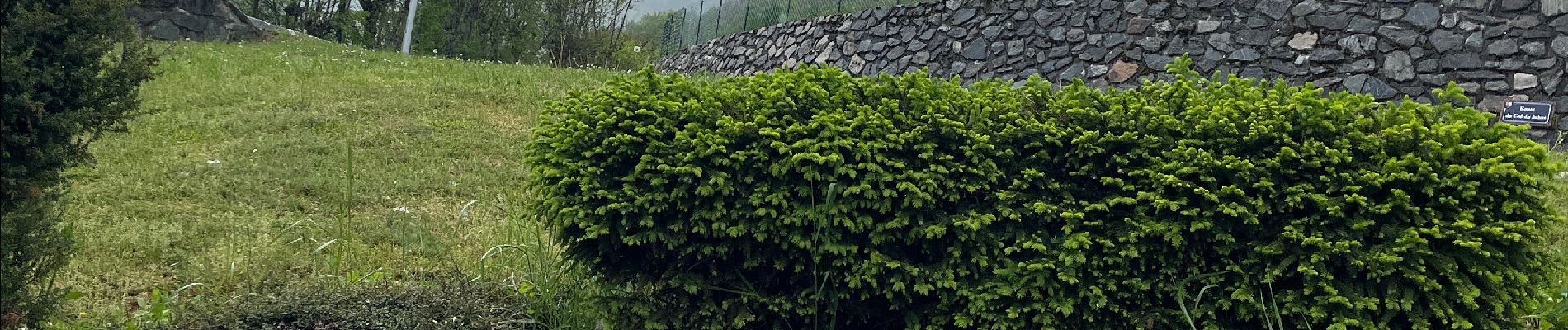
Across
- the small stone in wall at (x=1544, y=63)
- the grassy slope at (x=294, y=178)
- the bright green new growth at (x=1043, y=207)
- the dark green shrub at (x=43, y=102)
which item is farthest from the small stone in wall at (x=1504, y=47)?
the dark green shrub at (x=43, y=102)

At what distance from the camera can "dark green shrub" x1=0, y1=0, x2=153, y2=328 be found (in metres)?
2.99

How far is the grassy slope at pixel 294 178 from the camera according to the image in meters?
5.30

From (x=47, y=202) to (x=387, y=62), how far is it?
1311 cm

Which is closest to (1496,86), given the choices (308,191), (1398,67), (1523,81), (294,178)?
(1523,81)

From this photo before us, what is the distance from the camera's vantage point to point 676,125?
3.71m

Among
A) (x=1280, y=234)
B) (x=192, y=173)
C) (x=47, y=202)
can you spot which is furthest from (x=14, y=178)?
(x=192, y=173)

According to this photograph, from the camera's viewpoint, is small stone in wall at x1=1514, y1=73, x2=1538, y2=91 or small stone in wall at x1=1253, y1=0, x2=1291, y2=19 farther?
small stone in wall at x1=1253, y1=0, x2=1291, y2=19

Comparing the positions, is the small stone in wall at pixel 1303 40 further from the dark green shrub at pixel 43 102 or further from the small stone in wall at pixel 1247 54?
the dark green shrub at pixel 43 102

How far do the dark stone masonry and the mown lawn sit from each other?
330cm

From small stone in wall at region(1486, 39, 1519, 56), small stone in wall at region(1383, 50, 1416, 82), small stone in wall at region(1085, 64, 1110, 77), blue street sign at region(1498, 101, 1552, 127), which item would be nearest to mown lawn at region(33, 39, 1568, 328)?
blue street sign at region(1498, 101, 1552, 127)

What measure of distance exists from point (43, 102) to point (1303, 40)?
427 inches

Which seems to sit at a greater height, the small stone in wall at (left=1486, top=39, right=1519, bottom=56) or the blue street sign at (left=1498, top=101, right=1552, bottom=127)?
the small stone in wall at (left=1486, top=39, right=1519, bottom=56)

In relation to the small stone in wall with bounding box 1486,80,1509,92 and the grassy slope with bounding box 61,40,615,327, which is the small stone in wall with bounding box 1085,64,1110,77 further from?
the grassy slope with bounding box 61,40,615,327

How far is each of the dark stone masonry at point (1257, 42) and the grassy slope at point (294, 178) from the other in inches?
176
